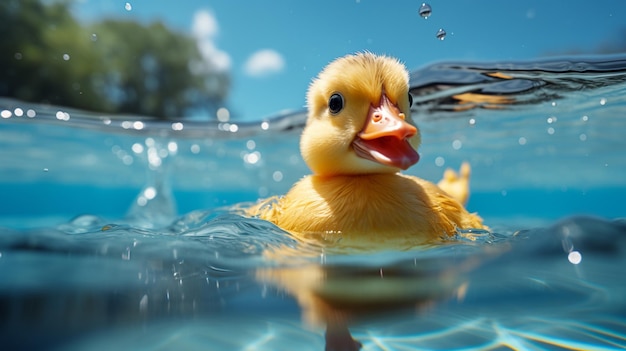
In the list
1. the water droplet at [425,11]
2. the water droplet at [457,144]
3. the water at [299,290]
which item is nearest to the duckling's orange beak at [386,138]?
the water at [299,290]

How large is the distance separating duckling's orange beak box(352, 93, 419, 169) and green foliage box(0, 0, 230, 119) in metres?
8.65

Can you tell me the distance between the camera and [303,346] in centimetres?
180

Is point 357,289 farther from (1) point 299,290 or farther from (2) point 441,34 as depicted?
(2) point 441,34

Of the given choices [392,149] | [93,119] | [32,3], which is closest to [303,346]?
[392,149]

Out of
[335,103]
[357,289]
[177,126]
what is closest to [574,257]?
[357,289]

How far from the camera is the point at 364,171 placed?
9.61ft

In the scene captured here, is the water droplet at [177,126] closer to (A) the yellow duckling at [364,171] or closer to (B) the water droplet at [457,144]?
(B) the water droplet at [457,144]

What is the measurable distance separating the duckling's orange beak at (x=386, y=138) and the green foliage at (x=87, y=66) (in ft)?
28.4

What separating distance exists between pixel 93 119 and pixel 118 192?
1225 cm

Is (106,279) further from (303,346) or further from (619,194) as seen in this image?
(619,194)

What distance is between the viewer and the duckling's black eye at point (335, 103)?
286cm

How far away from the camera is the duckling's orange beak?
245cm

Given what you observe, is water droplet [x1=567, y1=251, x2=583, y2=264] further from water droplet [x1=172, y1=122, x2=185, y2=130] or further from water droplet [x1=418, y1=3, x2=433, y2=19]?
water droplet [x1=172, y1=122, x2=185, y2=130]

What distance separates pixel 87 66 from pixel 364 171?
36.3 feet
